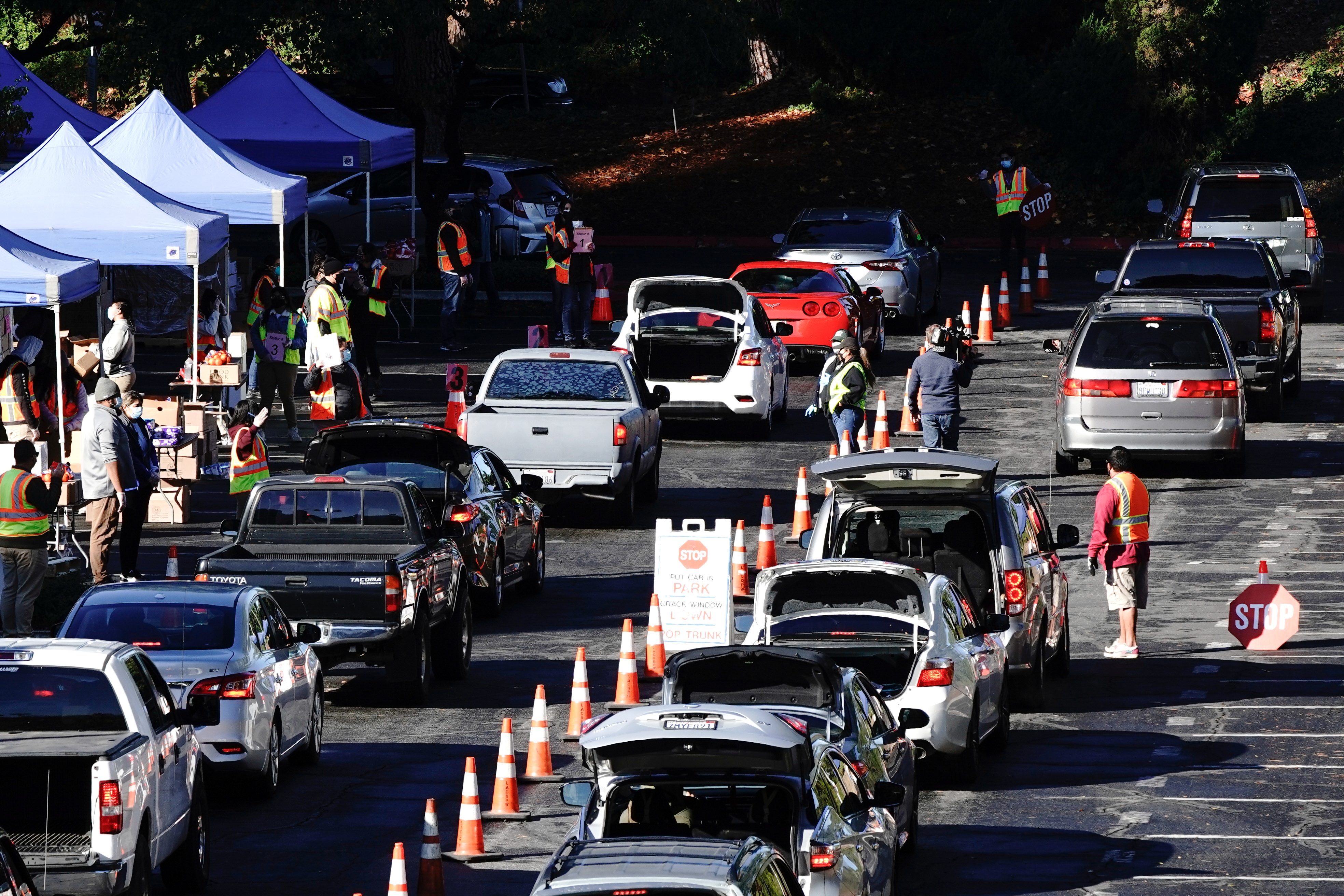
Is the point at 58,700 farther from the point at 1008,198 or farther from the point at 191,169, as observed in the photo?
the point at 1008,198

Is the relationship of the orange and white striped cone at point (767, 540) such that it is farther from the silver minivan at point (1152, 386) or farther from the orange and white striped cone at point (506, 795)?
the orange and white striped cone at point (506, 795)

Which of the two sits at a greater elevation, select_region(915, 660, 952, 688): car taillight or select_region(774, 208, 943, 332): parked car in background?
select_region(774, 208, 943, 332): parked car in background

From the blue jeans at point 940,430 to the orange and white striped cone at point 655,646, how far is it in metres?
6.73

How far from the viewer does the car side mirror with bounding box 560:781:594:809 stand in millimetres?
9977

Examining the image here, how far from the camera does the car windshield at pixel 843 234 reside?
114 feet

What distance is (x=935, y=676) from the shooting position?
1348cm

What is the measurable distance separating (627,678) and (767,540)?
16.9 ft

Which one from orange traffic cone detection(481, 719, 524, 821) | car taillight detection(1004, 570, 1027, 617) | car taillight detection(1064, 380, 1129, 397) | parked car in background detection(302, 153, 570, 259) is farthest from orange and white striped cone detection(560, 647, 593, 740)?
parked car in background detection(302, 153, 570, 259)

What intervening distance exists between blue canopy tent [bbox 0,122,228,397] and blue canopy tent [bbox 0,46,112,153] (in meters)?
6.47

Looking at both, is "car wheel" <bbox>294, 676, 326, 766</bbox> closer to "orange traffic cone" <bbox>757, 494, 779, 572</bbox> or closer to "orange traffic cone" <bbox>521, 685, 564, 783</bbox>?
"orange traffic cone" <bbox>521, 685, 564, 783</bbox>

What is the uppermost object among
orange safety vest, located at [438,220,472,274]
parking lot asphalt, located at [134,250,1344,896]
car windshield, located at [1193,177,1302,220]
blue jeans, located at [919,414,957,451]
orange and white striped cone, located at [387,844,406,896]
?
car windshield, located at [1193,177,1302,220]

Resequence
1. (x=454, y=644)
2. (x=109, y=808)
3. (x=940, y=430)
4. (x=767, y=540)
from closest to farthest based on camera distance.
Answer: (x=109, y=808) < (x=454, y=644) < (x=767, y=540) < (x=940, y=430)

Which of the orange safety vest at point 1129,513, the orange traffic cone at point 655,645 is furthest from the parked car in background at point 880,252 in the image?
the orange traffic cone at point 655,645

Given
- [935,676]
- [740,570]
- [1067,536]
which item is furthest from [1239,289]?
[935,676]
